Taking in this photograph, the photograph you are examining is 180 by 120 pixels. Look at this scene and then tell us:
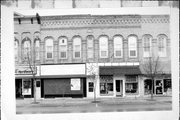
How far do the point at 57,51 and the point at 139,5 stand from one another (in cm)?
768

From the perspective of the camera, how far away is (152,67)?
10633 mm

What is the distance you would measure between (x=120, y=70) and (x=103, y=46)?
1.27m

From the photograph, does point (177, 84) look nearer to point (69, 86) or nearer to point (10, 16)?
point (10, 16)

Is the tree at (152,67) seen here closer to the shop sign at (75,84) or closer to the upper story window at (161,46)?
the upper story window at (161,46)

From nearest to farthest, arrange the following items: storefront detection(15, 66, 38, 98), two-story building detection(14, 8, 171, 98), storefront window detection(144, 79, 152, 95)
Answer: storefront detection(15, 66, 38, 98), storefront window detection(144, 79, 152, 95), two-story building detection(14, 8, 171, 98)

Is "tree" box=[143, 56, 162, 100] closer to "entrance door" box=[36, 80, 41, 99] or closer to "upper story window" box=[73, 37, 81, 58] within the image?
"upper story window" box=[73, 37, 81, 58]

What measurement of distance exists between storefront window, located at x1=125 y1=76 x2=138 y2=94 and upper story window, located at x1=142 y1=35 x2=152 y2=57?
1182mm

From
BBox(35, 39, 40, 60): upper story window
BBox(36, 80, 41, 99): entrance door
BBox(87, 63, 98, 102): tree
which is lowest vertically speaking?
BBox(36, 80, 41, 99): entrance door

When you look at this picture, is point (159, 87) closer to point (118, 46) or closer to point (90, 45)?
point (118, 46)

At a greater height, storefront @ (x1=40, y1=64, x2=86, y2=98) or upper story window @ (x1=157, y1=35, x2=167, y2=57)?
upper story window @ (x1=157, y1=35, x2=167, y2=57)

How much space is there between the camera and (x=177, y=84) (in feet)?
13.0

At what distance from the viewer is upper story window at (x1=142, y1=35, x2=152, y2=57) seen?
10798 mm

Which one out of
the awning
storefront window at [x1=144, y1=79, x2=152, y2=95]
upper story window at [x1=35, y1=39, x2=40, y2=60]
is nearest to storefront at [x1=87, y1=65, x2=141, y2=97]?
the awning

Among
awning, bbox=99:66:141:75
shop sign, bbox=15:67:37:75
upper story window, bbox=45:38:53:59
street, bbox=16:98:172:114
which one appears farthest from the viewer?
upper story window, bbox=45:38:53:59
